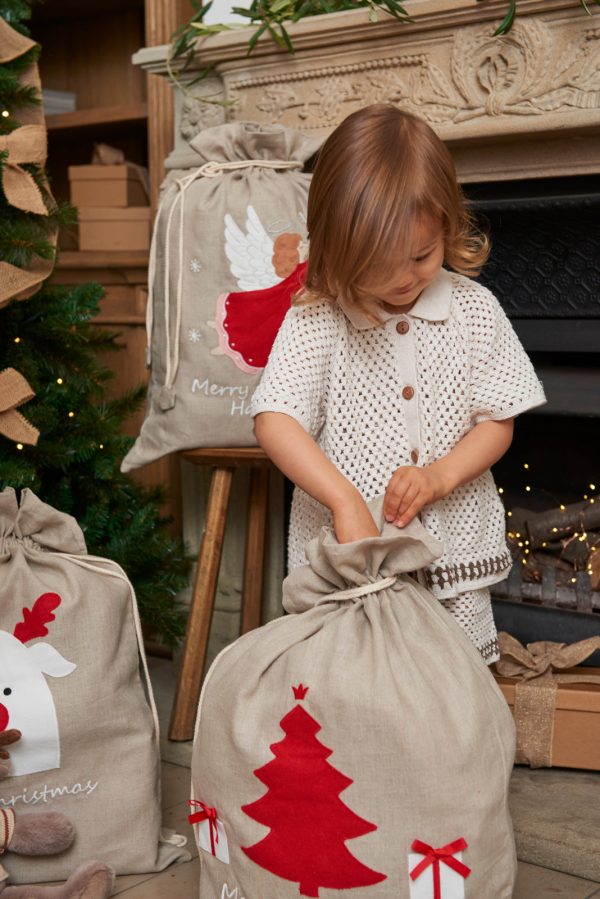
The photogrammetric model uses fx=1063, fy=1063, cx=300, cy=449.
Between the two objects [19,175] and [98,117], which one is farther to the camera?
[98,117]

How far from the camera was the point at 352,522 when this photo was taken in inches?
45.9

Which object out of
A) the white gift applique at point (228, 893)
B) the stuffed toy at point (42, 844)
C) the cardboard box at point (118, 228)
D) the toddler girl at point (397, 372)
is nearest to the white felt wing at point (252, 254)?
the toddler girl at point (397, 372)

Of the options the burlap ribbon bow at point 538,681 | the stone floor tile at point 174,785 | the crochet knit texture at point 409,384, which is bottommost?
the stone floor tile at point 174,785

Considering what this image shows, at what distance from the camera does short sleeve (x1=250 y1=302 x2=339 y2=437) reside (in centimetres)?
126

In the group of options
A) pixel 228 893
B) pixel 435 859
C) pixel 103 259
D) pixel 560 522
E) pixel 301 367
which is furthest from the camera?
pixel 103 259

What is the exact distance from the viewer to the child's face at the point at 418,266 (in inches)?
46.5

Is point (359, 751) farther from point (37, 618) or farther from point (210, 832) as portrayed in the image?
point (37, 618)

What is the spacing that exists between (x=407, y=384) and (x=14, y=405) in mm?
725

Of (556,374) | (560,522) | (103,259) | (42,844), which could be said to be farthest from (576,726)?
(103,259)

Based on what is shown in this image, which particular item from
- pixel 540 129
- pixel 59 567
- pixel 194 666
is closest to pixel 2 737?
pixel 59 567

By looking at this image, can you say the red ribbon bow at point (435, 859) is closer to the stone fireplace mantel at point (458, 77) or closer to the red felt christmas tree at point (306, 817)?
the red felt christmas tree at point (306, 817)

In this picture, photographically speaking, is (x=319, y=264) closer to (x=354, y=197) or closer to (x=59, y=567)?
(x=354, y=197)

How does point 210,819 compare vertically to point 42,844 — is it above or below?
above

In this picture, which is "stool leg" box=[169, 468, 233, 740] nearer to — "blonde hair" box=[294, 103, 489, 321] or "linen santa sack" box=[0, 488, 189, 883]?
"linen santa sack" box=[0, 488, 189, 883]
